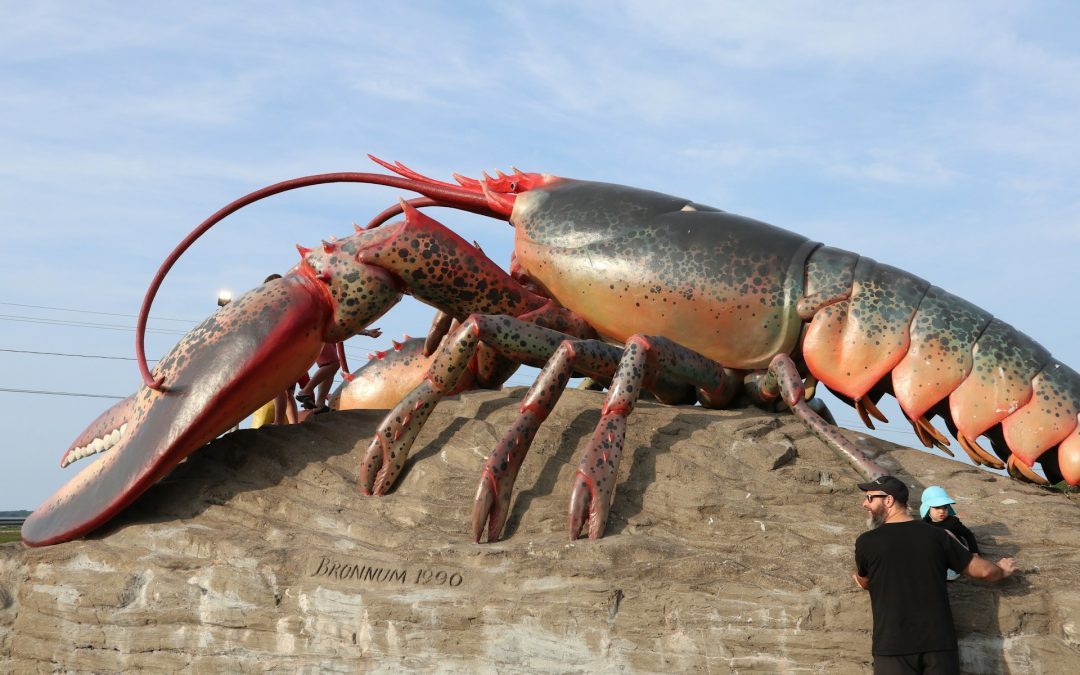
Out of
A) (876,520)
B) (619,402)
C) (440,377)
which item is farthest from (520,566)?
(876,520)

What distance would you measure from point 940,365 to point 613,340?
1748 millimetres

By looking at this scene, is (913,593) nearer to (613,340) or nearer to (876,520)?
(876,520)

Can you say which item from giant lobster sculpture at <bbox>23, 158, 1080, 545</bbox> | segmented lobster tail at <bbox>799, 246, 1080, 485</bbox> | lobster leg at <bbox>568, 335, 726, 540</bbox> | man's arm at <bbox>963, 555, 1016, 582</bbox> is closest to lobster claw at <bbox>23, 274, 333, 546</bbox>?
giant lobster sculpture at <bbox>23, 158, 1080, 545</bbox>

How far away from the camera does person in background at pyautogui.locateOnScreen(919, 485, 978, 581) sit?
4.77m

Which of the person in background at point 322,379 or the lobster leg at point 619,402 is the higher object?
the lobster leg at point 619,402

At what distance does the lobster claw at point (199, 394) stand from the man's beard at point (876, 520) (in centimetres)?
298

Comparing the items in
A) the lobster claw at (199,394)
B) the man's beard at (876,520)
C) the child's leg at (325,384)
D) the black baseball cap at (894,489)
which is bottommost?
the child's leg at (325,384)

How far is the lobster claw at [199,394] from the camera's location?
5938mm

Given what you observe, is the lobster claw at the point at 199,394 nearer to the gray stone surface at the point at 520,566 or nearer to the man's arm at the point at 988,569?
the gray stone surface at the point at 520,566

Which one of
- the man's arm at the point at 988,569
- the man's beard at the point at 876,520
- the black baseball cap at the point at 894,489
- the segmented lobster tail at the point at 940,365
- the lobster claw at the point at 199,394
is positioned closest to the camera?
A: the man's arm at the point at 988,569

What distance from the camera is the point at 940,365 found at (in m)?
5.88

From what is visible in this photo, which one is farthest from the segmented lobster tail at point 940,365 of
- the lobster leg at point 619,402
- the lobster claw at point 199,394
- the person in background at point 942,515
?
the lobster claw at point 199,394

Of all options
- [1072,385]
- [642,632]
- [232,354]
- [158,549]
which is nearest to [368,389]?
[232,354]

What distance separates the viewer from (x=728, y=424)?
5.99 m
